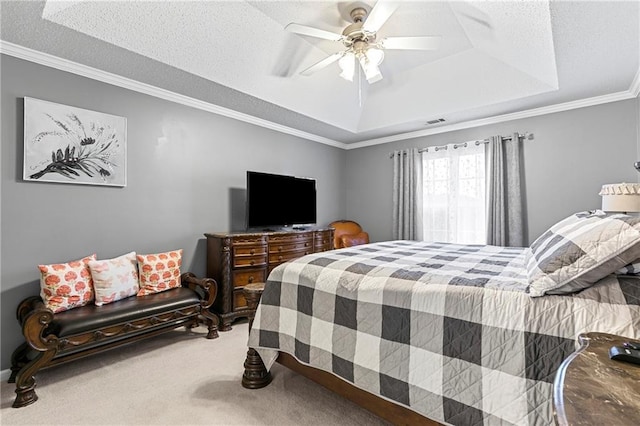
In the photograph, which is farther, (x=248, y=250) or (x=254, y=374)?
(x=248, y=250)

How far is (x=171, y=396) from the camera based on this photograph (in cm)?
200

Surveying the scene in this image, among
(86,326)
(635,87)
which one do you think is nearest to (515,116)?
(635,87)

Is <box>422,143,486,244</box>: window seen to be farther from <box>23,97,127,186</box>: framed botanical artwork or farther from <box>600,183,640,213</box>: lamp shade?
<box>23,97,127,186</box>: framed botanical artwork

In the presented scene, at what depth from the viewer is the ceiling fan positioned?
85.9 inches

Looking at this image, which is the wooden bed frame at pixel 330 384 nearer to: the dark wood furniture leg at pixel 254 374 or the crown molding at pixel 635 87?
the dark wood furniture leg at pixel 254 374

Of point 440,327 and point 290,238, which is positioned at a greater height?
point 290,238

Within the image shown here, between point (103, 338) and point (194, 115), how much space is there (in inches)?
97.1

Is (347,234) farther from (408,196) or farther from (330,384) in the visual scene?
(330,384)

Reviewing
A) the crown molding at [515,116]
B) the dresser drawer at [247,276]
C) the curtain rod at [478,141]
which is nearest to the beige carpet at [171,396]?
the dresser drawer at [247,276]

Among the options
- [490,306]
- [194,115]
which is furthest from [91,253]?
[490,306]

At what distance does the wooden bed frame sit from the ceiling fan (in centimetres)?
201

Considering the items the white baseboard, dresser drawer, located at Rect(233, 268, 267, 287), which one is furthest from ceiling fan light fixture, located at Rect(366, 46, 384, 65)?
the white baseboard

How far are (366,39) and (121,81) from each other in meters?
2.38

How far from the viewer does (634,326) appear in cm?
111
